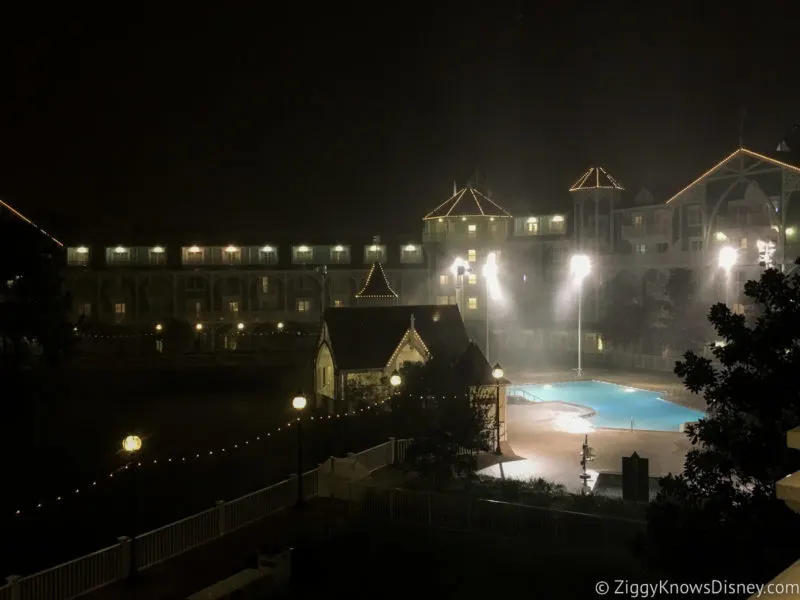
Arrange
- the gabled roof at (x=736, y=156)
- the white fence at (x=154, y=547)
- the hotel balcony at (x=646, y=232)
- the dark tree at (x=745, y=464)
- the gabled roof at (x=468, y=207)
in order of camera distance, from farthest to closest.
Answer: the gabled roof at (x=468, y=207) → the hotel balcony at (x=646, y=232) → the gabled roof at (x=736, y=156) → the white fence at (x=154, y=547) → the dark tree at (x=745, y=464)

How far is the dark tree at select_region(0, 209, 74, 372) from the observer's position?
31156 mm

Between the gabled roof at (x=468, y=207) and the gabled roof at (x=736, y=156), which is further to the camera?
the gabled roof at (x=468, y=207)

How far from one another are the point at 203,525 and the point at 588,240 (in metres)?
48.7

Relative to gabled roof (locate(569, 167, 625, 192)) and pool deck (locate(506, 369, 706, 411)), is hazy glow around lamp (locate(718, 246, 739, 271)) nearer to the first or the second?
pool deck (locate(506, 369, 706, 411))

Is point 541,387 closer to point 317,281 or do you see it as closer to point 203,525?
point 317,281

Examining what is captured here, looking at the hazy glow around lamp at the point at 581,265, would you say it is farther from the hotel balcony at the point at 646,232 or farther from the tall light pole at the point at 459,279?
the tall light pole at the point at 459,279

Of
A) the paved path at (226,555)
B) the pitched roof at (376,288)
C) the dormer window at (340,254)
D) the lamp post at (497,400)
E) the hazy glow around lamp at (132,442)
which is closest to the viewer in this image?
the paved path at (226,555)

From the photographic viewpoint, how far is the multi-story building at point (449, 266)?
5556 cm

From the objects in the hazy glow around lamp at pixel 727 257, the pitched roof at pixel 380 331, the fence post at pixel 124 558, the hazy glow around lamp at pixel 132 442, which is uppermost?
the hazy glow around lamp at pixel 727 257

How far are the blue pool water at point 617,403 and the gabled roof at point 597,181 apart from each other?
66.7 feet

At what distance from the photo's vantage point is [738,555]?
8.59 meters

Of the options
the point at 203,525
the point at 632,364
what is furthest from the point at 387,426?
the point at 632,364

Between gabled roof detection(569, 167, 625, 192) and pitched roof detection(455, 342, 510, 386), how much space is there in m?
35.7

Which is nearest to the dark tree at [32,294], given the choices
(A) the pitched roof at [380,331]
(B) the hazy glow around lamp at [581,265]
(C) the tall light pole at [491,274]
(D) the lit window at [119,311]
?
(A) the pitched roof at [380,331]
